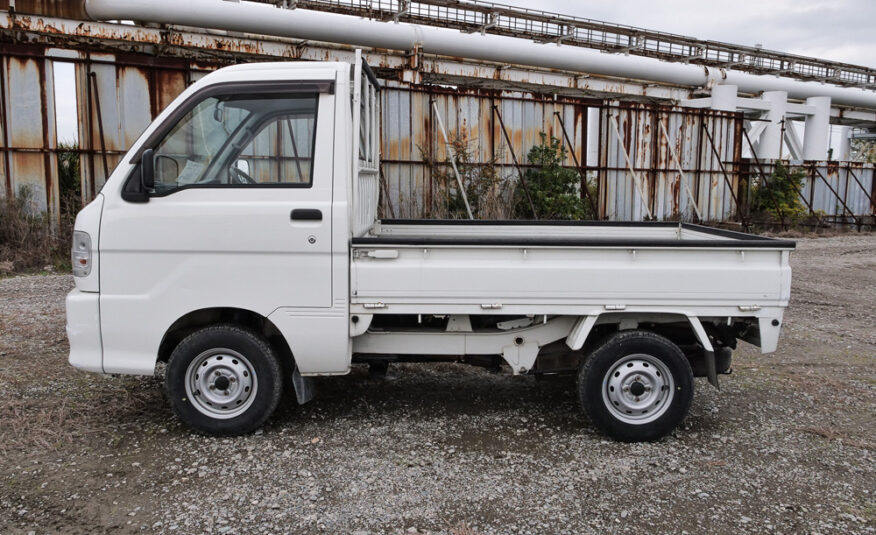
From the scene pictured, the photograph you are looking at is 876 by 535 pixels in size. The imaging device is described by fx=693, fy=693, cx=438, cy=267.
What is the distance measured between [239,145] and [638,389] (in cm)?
307

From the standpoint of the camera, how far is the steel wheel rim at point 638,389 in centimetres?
459

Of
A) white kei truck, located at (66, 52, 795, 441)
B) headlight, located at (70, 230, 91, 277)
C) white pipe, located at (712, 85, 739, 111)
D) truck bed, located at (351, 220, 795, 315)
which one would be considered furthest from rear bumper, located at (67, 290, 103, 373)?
white pipe, located at (712, 85, 739, 111)

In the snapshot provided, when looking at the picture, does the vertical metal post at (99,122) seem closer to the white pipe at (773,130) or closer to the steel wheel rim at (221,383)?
the steel wheel rim at (221,383)

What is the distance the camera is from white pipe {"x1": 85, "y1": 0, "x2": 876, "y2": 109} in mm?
13883

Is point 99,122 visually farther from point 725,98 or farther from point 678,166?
point 725,98

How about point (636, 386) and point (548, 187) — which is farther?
point (548, 187)

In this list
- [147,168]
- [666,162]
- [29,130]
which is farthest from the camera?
[666,162]

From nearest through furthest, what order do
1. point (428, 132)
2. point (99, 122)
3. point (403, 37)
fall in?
1. point (99, 122)
2. point (428, 132)
3. point (403, 37)

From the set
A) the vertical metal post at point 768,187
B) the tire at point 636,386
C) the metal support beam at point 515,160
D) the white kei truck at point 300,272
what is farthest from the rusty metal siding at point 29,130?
the vertical metal post at point 768,187

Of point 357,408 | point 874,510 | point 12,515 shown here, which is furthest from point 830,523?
point 12,515

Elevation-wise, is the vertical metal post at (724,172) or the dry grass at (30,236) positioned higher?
the vertical metal post at (724,172)

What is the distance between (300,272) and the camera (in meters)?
4.41

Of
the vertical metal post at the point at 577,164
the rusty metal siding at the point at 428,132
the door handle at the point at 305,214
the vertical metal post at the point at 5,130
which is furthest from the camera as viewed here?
the vertical metal post at the point at 577,164

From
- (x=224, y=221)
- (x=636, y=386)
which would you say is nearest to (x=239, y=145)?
(x=224, y=221)
